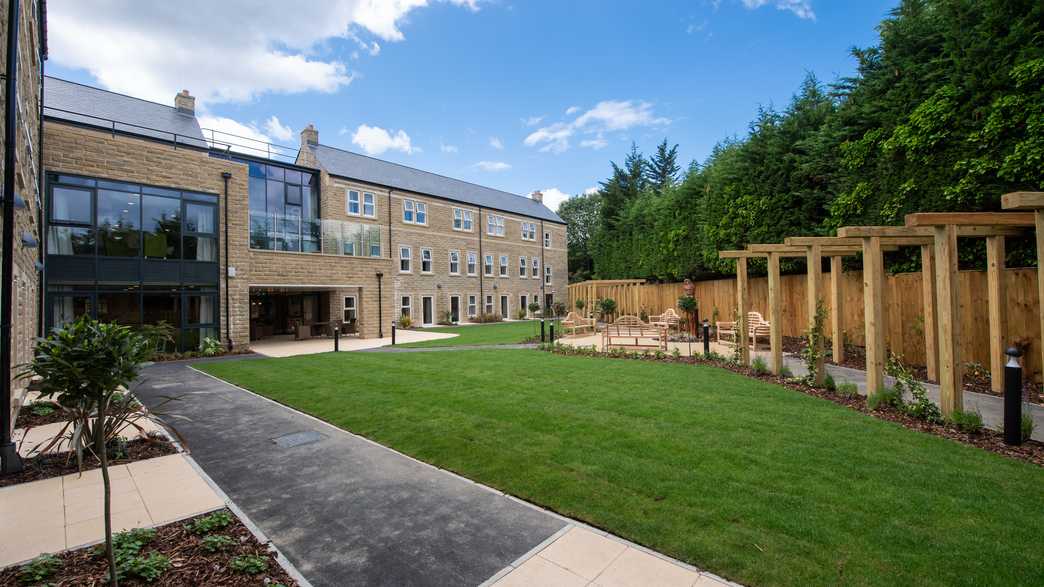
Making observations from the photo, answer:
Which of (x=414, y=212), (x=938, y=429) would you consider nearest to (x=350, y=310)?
(x=414, y=212)


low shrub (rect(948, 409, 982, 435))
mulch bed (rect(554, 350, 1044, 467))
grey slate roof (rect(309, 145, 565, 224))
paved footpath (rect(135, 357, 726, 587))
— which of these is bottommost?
paved footpath (rect(135, 357, 726, 587))

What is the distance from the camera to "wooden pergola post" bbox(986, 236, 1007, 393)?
266 inches

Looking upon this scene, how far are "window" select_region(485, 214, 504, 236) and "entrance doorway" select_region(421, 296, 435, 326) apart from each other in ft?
24.1

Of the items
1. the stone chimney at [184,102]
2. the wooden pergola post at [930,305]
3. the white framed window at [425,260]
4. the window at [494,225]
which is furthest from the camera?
the window at [494,225]

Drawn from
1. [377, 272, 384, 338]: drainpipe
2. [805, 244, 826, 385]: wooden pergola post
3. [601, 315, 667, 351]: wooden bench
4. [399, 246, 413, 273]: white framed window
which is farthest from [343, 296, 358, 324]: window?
[805, 244, 826, 385]: wooden pergola post

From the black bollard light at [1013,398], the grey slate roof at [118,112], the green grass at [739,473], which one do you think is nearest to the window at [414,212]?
the grey slate roof at [118,112]

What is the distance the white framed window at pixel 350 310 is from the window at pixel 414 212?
733cm

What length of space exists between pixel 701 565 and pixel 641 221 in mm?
25201

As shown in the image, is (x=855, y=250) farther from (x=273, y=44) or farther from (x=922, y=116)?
(x=273, y=44)

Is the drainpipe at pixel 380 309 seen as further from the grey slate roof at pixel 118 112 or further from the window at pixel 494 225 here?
the window at pixel 494 225

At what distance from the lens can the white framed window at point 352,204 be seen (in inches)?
960

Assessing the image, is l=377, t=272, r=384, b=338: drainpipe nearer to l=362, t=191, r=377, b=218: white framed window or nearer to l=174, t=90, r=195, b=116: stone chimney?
l=362, t=191, r=377, b=218: white framed window

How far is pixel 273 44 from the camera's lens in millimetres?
12414

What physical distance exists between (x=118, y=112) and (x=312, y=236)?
10800mm
